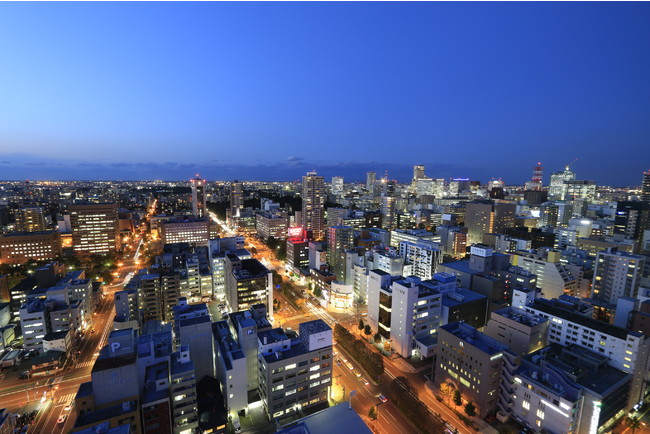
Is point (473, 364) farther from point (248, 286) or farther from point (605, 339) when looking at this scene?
point (248, 286)

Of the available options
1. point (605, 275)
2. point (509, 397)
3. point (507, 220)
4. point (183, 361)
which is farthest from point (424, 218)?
point (183, 361)

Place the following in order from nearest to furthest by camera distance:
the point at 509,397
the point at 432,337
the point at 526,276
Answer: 1. the point at 509,397
2. the point at 432,337
3. the point at 526,276

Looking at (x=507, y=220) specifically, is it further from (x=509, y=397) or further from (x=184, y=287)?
(x=184, y=287)

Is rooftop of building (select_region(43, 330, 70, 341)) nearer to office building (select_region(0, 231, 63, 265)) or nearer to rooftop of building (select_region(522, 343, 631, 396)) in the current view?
office building (select_region(0, 231, 63, 265))

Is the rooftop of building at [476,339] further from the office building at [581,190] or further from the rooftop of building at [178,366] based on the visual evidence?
the office building at [581,190]

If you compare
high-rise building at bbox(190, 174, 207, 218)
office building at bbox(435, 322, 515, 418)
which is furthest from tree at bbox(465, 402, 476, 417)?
high-rise building at bbox(190, 174, 207, 218)
